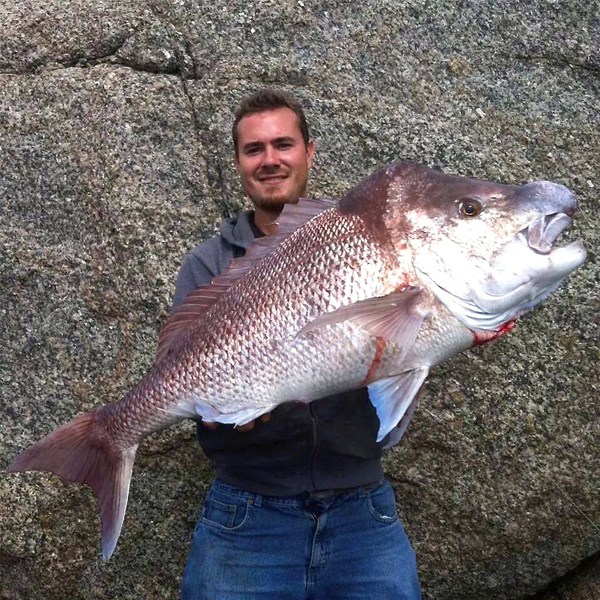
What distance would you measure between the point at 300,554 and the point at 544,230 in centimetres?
127

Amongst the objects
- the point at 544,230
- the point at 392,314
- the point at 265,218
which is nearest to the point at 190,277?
the point at 265,218

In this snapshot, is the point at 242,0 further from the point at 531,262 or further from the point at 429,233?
the point at 531,262

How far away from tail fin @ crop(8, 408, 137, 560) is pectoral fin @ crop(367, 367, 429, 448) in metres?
0.83

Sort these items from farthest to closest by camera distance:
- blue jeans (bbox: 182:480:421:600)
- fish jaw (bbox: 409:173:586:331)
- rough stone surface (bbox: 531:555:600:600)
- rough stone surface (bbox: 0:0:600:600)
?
rough stone surface (bbox: 531:555:600:600) → rough stone surface (bbox: 0:0:600:600) → blue jeans (bbox: 182:480:421:600) → fish jaw (bbox: 409:173:586:331)

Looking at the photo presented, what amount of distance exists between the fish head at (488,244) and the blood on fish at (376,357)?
0.19 m

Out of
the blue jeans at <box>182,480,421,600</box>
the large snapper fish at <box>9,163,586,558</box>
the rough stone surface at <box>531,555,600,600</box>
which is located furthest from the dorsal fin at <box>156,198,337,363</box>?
the rough stone surface at <box>531,555,600,600</box>

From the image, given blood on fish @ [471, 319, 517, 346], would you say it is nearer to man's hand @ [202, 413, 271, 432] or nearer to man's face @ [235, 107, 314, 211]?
man's hand @ [202, 413, 271, 432]

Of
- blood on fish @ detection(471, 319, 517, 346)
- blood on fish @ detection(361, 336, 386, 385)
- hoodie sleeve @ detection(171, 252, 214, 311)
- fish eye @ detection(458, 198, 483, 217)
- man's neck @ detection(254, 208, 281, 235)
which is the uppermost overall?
fish eye @ detection(458, 198, 483, 217)

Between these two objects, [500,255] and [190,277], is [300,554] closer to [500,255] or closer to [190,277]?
[190,277]

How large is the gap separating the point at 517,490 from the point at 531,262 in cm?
157

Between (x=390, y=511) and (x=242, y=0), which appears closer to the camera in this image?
(x=390, y=511)

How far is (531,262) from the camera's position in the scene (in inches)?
76.3

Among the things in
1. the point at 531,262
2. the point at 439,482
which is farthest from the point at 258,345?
the point at 439,482

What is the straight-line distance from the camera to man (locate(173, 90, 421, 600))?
243cm
